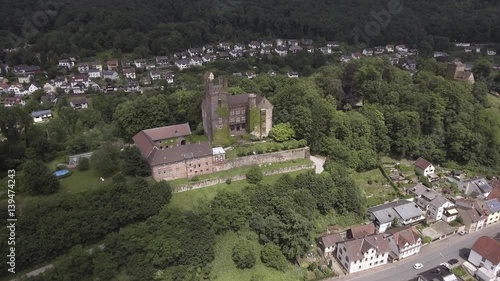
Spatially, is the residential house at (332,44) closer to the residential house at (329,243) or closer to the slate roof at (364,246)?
the residential house at (329,243)

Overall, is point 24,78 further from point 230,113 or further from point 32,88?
point 230,113

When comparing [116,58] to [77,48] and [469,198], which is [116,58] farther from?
[469,198]

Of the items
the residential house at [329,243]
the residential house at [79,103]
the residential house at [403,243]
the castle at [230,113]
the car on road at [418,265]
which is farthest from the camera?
the residential house at [79,103]

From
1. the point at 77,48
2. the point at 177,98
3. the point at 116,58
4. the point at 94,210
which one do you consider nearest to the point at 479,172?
the point at 177,98

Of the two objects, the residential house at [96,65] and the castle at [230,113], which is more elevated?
the castle at [230,113]

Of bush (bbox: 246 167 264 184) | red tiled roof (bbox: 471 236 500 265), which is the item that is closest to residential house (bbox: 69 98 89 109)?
bush (bbox: 246 167 264 184)

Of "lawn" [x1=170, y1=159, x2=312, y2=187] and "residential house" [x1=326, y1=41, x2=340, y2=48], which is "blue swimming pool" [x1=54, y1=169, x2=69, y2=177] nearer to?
"lawn" [x1=170, y1=159, x2=312, y2=187]

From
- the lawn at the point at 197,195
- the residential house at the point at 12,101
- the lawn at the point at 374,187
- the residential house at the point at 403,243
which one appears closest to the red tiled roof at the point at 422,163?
the lawn at the point at 374,187
